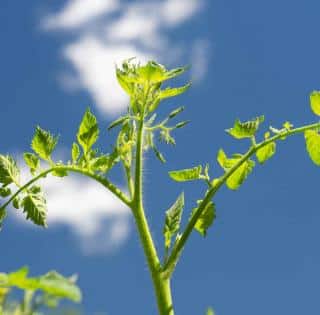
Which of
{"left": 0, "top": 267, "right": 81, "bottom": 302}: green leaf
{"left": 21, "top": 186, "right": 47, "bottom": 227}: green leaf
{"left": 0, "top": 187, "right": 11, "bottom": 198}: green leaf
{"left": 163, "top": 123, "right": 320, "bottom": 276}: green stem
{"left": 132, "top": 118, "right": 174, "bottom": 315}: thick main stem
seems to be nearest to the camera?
{"left": 0, "top": 267, "right": 81, "bottom": 302}: green leaf

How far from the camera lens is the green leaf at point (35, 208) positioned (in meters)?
2.61

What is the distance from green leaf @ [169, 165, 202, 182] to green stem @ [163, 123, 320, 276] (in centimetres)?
15

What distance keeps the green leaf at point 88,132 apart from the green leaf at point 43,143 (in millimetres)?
119

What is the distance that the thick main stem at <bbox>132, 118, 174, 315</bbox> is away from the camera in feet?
7.32

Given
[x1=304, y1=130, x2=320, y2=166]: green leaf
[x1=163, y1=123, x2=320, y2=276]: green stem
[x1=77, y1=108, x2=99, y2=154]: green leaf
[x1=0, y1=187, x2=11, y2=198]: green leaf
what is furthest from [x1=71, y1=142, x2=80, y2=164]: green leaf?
[x1=304, y1=130, x2=320, y2=166]: green leaf

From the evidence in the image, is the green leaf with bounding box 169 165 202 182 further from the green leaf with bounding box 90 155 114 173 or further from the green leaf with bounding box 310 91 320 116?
the green leaf with bounding box 310 91 320 116

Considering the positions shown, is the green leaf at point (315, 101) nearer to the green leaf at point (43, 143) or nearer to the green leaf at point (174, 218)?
the green leaf at point (174, 218)

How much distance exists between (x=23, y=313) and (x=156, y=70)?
1479 mm

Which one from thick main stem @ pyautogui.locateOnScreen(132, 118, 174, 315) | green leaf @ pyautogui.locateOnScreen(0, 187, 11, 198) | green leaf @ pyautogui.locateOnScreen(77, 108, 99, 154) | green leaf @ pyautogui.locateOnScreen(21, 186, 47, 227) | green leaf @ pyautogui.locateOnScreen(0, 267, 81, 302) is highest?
Result: green leaf @ pyautogui.locateOnScreen(77, 108, 99, 154)

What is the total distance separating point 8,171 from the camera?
271 cm

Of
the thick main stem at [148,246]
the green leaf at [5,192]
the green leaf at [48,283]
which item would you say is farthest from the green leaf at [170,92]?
the green leaf at [48,283]

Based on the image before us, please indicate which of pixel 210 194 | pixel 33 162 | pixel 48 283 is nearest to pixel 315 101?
pixel 210 194

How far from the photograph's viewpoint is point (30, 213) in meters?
2.63

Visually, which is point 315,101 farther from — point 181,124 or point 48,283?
point 48,283
